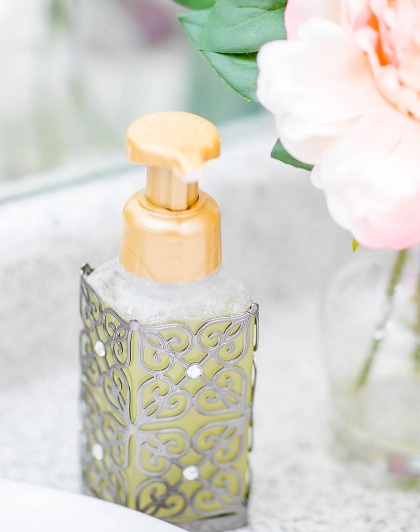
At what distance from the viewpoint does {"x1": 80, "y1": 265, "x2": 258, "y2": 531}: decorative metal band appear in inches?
10.6

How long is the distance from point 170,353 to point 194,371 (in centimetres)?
1

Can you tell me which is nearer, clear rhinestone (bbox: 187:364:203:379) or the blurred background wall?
clear rhinestone (bbox: 187:364:203:379)

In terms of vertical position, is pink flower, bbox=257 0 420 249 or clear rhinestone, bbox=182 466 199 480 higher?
pink flower, bbox=257 0 420 249

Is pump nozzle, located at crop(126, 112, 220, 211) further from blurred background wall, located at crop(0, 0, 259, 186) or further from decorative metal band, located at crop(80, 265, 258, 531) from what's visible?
blurred background wall, located at crop(0, 0, 259, 186)

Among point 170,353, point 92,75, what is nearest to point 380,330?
point 170,353

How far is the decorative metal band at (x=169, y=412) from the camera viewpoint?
0.88ft

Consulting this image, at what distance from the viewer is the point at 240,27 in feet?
0.84

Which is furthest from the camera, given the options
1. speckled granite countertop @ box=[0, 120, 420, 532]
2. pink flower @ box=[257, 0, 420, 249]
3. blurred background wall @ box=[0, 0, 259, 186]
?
blurred background wall @ box=[0, 0, 259, 186]

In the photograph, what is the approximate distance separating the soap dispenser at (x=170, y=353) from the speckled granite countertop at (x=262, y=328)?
0.12 feet

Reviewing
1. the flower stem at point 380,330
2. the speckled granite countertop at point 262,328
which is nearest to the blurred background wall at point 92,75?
the speckled granite countertop at point 262,328

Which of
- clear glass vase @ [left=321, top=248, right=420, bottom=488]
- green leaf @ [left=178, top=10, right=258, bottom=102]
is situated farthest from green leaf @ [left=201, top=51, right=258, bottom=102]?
clear glass vase @ [left=321, top=248, right=420, bottom=488]

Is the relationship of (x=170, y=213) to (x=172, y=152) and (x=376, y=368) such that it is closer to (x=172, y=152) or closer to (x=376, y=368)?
(x=172, y=152)

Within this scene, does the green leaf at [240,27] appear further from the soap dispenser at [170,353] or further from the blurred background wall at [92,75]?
the blurred background wall at [92,75]

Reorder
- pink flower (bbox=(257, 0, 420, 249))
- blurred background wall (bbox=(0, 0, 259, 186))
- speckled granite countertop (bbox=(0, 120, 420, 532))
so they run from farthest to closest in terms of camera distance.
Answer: blurred background wall (bbox=(0, 0, 259, 186)) → speckled granite countertop (bbox=(0, 120, 420, 532)) → pink flower (bbox=(257, 0, 420, 249))
